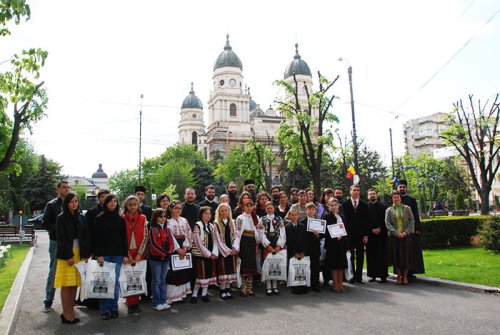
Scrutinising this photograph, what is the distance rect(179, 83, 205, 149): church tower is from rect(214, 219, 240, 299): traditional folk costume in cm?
9821

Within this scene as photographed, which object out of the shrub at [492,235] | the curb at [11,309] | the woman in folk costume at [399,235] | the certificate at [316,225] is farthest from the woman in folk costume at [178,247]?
the shrub at [492,235]

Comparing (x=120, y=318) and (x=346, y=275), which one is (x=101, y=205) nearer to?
(x=120, y=318)

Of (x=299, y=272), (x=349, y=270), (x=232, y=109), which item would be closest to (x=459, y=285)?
(x=349, y=270)

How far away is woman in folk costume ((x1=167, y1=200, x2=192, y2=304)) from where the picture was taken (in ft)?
26.0

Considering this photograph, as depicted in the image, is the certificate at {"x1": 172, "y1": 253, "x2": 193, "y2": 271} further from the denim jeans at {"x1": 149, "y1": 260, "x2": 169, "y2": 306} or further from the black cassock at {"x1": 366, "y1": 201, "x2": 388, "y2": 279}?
the black cassock at {"x1": 366, "y1": 201, "x2": 388, "y2": 279}

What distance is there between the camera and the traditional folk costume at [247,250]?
344 inches

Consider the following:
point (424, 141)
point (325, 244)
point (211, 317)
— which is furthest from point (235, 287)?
point (424, 141)

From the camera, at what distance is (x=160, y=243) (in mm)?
7758

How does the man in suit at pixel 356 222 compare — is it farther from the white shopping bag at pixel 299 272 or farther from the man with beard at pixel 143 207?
the man with beard at pixel 143 207

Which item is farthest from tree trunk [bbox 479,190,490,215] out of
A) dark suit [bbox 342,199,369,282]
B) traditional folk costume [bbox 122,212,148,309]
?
traditional folk costume [bbox 122,212,148,309]

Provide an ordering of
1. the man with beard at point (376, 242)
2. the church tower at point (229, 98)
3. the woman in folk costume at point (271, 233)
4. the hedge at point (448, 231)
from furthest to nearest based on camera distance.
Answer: the church tower at point (229, 98), the hedge at point (448, 231), the man with beard at point (376, 242), the woman in folk costume at point (271, 233)

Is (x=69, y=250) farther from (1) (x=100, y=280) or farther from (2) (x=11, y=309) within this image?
(2) (x=11, y=309)

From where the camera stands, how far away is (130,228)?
7.63 meters

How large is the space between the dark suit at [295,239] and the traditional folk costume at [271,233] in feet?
0.54
